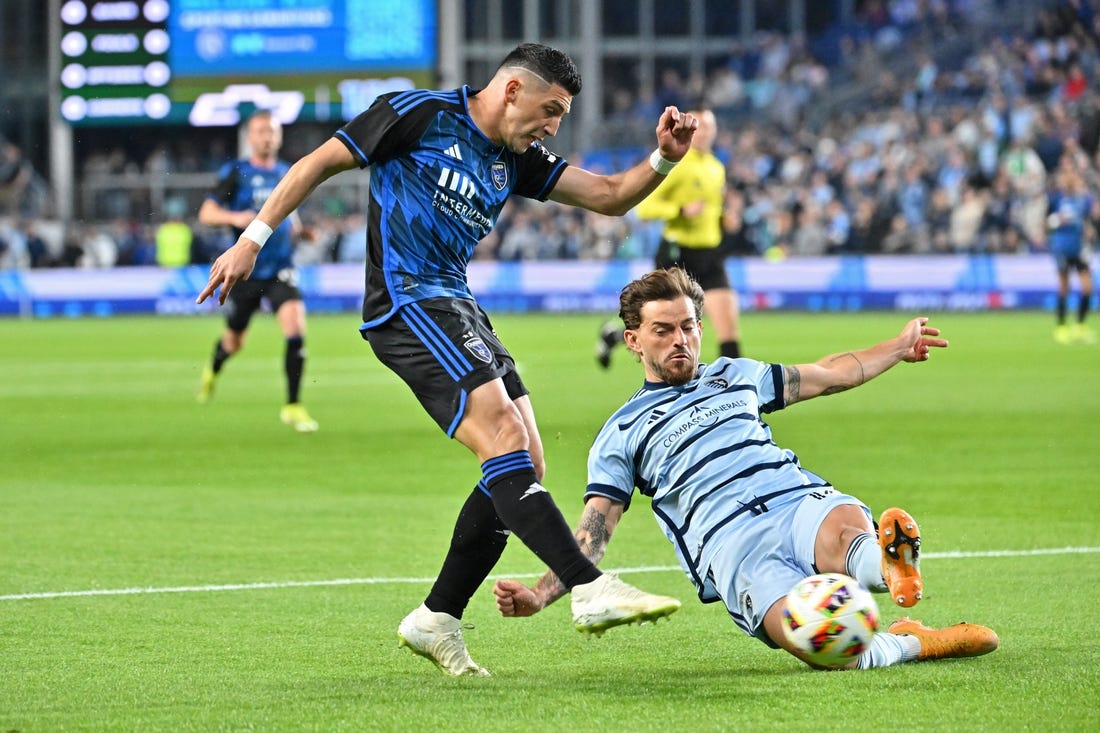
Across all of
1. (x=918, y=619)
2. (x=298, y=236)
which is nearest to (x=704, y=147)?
(x=298, y=236)

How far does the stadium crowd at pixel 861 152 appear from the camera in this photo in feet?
105

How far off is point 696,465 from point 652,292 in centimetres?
58

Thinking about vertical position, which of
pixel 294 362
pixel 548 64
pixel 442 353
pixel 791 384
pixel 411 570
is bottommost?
pixel 411 570

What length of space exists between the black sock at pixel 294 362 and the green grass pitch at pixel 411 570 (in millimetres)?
581

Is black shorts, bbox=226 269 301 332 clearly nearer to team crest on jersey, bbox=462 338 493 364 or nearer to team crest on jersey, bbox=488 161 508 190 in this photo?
team crest on jersey, bbox=488 161 508 190

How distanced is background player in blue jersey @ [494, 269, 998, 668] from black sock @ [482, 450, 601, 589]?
0.20 meters

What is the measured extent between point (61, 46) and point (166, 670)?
28273 mm

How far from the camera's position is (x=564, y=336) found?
27.0 metres

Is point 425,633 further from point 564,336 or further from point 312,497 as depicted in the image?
point 564,336

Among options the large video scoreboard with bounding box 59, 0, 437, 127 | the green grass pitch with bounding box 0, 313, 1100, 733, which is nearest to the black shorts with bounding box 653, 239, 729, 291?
the green grass pitch with bounding box 0, 313, 1100, 733

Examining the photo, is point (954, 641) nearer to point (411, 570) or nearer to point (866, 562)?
point (866, 562)

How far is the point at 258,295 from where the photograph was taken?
15.0 meters

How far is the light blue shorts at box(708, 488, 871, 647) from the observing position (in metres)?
5.61

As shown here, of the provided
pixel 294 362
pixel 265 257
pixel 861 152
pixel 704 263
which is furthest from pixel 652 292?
pixel 861 152
